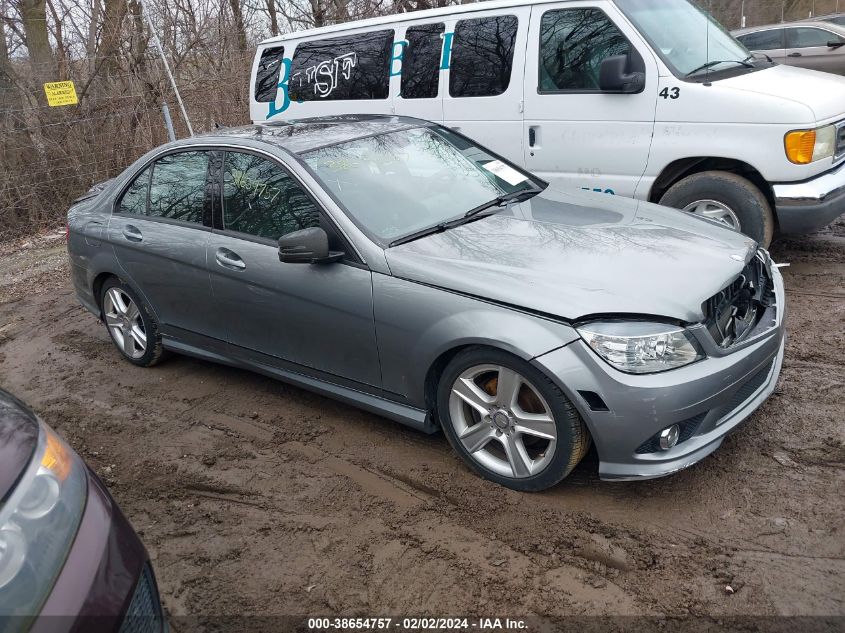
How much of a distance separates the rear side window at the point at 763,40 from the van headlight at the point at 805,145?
1058 cm

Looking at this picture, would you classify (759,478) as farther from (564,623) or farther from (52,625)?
(52,625)

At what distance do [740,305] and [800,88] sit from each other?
290 centimetres

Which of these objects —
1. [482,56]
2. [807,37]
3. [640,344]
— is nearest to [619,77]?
[482,56]

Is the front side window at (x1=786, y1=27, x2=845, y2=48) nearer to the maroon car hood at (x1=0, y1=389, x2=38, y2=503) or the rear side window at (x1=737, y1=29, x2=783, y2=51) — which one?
the rear side window at (x1=737, y1=29, x2=783, y2=51)

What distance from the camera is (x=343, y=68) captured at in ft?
23.9

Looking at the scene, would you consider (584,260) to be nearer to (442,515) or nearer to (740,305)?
(740,305)

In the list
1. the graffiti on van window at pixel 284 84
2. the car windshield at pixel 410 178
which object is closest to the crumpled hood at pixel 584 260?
the car windshield at pixel 410 178

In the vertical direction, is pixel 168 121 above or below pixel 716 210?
above

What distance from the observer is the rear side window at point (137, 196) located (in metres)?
4.95

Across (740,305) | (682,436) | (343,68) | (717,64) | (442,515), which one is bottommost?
(442,515)

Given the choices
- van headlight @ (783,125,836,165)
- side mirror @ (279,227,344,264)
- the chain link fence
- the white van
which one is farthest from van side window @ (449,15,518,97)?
the chain link fence

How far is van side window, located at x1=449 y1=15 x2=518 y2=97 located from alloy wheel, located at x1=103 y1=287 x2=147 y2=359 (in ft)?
11.0

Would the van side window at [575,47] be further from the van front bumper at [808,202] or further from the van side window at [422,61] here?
the van front bumper at [808,202]

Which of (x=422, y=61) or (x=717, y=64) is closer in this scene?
(x=717, y=64)
